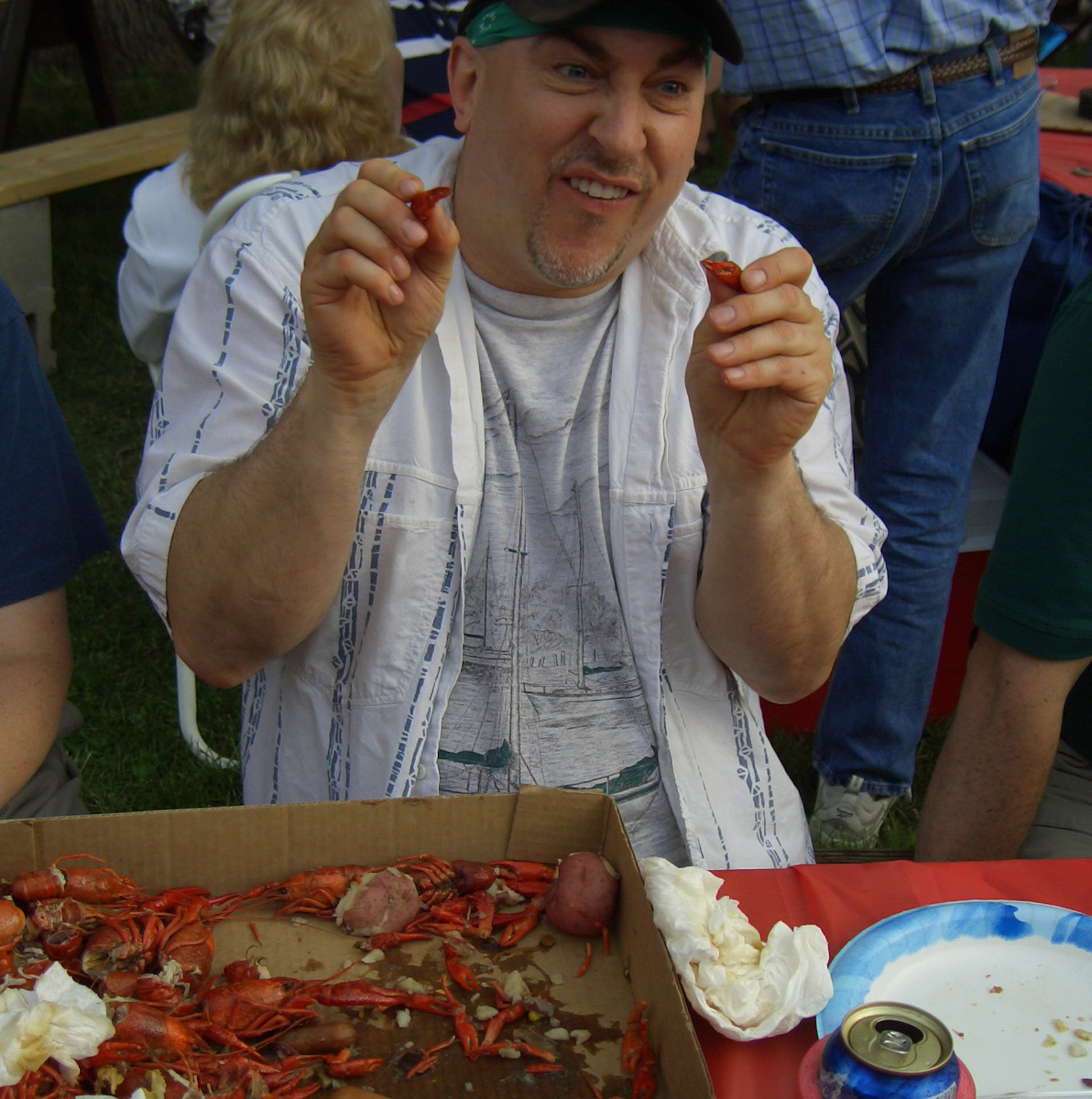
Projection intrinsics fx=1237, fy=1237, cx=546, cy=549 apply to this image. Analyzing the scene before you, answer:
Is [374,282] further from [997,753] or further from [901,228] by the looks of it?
[901,228]

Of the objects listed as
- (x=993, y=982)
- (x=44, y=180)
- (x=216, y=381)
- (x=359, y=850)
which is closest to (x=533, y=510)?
(x=216, y=381)

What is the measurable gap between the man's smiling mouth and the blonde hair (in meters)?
1.39

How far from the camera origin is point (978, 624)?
1963 millimetres

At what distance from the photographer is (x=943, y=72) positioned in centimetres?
264

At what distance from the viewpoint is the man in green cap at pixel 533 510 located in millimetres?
1740

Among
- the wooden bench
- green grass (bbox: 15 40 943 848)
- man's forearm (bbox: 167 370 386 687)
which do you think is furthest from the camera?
the wooden bench

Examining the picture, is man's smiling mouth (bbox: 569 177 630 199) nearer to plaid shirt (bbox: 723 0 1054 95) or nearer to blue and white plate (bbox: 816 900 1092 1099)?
plaid shirt (bbox: 723 0 1054 95)

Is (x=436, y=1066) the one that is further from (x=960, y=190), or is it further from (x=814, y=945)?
(x=960, y=190)

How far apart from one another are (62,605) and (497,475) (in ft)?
2.37

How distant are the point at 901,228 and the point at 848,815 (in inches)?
56.0

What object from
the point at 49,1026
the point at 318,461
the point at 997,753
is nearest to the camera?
the point at 49,1026

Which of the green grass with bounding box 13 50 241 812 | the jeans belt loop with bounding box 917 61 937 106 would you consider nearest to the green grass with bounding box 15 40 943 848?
the green grass with bounding box 13 50 241 812

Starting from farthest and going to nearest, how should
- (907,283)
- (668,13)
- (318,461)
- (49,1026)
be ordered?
(907,283) < (668,13) < (318,461) < (49,1026)

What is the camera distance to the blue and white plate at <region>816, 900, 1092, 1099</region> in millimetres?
1248
